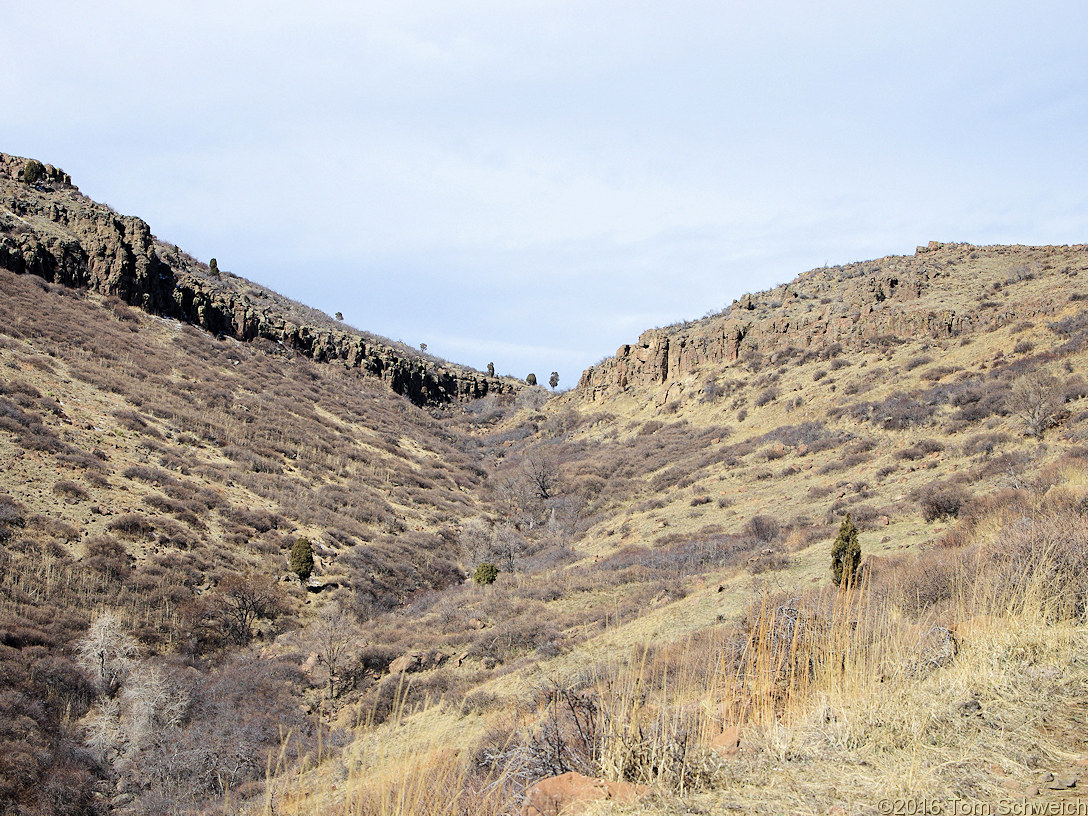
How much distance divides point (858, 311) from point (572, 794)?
4614 cm

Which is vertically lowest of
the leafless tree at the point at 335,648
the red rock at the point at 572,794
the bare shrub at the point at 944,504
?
the leafless tree at the point at 335,648

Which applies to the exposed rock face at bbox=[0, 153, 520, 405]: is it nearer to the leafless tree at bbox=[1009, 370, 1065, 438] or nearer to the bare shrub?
the bare shrub

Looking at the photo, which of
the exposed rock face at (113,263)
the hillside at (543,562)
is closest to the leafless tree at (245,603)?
the hillside at (543,562)

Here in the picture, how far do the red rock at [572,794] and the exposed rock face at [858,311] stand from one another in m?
35.0

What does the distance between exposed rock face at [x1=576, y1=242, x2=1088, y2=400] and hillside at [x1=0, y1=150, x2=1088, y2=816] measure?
398 millimetres

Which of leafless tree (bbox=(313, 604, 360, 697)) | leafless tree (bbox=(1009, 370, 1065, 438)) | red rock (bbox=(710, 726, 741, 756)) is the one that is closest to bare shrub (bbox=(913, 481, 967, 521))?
leafless tree (bbox=(1009, 370, 1065, 438))

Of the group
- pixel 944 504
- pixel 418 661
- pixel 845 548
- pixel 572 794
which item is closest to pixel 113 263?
pixel 418 661

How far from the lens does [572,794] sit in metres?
3.46

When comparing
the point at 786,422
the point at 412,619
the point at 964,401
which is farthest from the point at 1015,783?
the point at 786,422

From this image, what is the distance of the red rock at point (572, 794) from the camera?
11.0 feet

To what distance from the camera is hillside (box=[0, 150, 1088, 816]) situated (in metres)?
4.09

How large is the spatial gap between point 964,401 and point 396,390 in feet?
157

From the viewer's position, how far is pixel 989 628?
5262mm

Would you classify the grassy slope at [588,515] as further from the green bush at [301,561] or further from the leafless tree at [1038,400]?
the green bush at [301,561]
